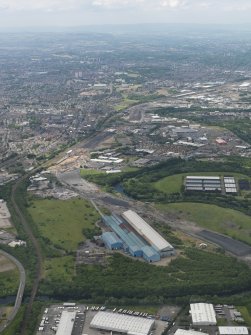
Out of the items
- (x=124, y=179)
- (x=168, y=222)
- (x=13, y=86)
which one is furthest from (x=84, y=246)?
(x=13, y=86)

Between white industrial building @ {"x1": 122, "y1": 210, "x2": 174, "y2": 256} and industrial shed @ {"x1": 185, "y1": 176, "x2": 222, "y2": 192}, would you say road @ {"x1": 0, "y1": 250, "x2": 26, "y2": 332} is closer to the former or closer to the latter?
white industrial building @ {"x1": 122, "y1": 210, "x2": 174, "y2": 256}

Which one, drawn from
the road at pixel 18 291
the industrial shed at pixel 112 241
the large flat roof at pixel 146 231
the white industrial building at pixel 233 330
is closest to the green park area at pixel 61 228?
the road at pixel 18 291

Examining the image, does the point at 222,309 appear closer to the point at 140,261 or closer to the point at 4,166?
the point at 140,261

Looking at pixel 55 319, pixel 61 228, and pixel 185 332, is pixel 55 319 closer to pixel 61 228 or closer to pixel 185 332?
pixel 185 332

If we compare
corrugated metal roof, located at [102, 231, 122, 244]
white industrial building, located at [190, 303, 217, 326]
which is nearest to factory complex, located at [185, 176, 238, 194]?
corrugated metal roof, located at [102, 231, 122, 244]

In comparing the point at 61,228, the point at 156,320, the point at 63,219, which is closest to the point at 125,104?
the point at 63,219

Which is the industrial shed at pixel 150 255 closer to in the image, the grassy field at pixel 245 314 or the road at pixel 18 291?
the grassy field at pixel 245 314
